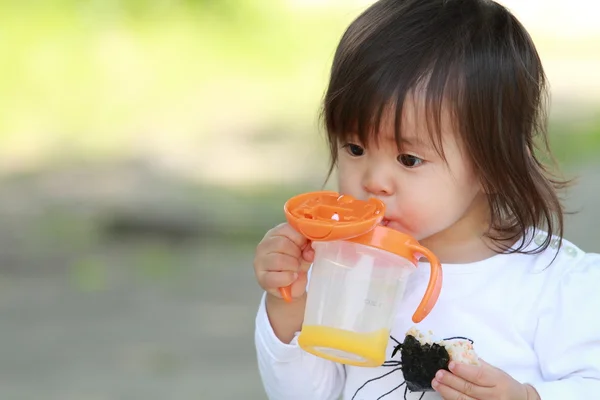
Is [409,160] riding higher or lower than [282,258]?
higher

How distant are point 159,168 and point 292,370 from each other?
4.02m

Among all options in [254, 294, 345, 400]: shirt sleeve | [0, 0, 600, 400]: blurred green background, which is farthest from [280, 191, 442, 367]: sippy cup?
[0, 0, 600, 400]: blurred green background

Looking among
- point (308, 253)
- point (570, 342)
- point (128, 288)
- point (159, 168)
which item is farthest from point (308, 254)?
point (159, 168)

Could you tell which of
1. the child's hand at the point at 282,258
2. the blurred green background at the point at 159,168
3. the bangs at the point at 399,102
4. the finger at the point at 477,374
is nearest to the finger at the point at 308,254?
the child's hand at the point at 282,258

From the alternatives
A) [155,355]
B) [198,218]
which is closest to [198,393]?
[155,355]

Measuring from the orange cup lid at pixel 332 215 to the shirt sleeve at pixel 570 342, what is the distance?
0.40 metres

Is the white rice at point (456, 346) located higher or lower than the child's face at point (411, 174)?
lower

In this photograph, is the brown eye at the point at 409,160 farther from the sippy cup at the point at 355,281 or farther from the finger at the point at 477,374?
the finger at the point at 477,374

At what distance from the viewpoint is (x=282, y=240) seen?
75.6 inches

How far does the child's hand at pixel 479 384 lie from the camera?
6.00ft

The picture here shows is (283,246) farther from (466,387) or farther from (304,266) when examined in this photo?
(466,387)

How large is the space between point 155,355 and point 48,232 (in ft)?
4.55

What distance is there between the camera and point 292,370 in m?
2.05

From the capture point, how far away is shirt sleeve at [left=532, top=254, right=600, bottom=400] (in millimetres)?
1882
